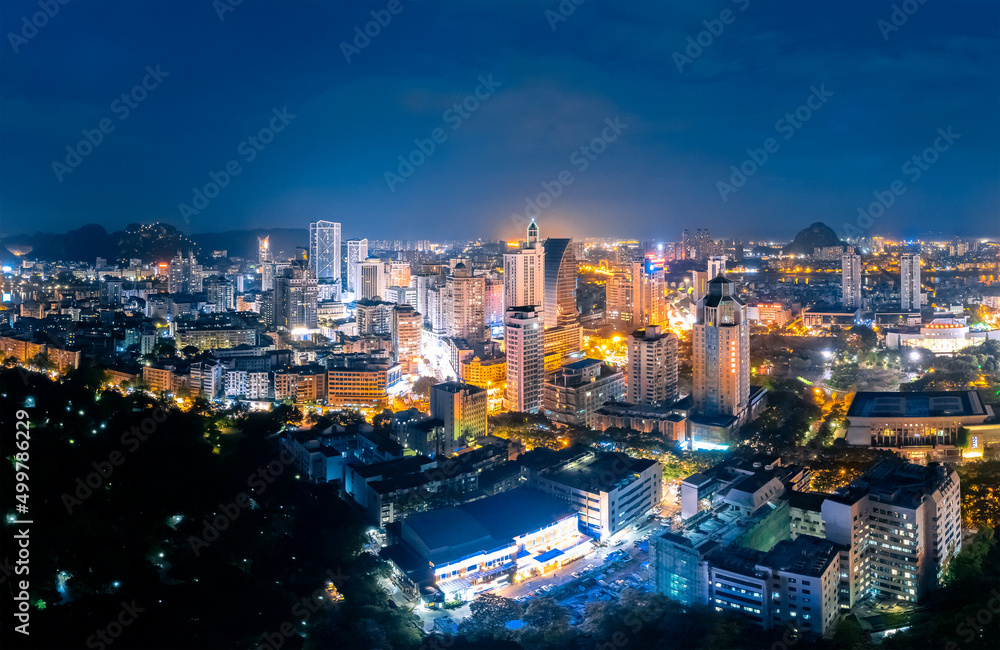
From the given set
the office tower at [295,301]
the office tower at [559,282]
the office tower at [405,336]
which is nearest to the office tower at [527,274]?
the office tower at [559,282]

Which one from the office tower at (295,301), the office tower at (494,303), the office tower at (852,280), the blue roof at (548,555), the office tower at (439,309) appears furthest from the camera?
the office tower at (852,280)

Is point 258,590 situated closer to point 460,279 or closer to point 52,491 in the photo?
point 52,491

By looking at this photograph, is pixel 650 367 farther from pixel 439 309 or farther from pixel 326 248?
pixel 326 248

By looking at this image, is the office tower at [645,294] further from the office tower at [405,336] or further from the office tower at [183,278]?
the office tower at [183,278]

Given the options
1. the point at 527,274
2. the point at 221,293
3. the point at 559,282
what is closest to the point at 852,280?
the point at 559,282

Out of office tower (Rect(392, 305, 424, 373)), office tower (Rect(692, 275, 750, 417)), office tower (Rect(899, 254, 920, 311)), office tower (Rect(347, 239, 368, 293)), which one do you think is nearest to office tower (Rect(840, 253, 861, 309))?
office tower (Rect(899, 254, 920, 311))

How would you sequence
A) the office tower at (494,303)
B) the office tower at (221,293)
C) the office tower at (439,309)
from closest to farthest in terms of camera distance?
the office tower at (439,309), the office tower at (494,303), the office tower at (221,293)

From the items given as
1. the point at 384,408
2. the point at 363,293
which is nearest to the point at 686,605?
the point at 384,408
